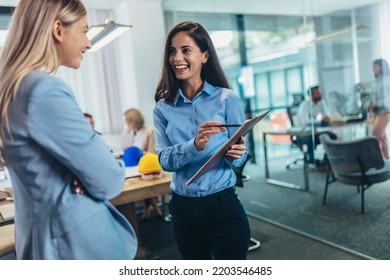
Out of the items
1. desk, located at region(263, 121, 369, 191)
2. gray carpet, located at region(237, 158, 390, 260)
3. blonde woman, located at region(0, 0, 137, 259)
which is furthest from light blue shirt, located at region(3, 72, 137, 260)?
desk, located at region(263, 121, 369, 191)

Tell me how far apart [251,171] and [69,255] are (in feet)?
6.80

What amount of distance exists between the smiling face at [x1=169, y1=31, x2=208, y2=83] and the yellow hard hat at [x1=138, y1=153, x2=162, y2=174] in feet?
1.49

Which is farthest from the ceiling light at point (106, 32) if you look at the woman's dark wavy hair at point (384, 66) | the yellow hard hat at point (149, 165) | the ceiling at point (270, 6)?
the woman's dark wavy hair at point (384, 66)

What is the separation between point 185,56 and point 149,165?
1.74 ft

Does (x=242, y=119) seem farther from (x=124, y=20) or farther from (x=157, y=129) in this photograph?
(x=124, y=20)

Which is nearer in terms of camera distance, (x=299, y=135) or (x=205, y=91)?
(x=205, y=91)

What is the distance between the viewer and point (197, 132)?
1.13 meters

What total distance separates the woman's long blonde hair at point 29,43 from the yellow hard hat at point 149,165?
0.72 m

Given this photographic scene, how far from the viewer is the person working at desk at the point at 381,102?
222 cm

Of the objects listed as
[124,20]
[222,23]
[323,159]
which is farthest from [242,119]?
[323,159]

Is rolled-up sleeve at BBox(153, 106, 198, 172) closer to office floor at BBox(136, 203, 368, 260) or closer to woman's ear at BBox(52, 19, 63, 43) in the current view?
woman's ear at BBox(52, 19, 63, 43)

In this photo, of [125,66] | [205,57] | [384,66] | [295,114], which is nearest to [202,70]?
[205,57]

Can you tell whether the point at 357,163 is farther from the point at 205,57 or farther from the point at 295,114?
the point at 205,57

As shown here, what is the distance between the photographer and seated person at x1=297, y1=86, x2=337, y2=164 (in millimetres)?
2881
